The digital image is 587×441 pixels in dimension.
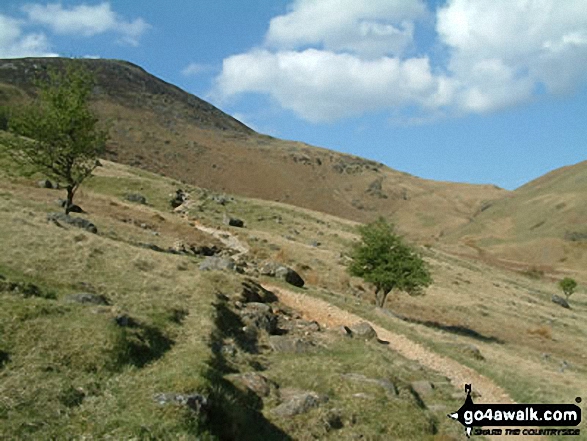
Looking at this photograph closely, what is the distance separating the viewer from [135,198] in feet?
200

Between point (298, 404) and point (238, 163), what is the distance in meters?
140

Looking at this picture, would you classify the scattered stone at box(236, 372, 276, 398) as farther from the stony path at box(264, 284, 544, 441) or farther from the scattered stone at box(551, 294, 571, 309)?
the scattered stone at box(551, 294, 571, 309)

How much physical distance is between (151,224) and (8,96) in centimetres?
9781

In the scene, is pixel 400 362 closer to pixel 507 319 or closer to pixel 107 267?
pixel 107 267

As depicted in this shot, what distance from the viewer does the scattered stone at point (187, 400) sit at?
36.6ft

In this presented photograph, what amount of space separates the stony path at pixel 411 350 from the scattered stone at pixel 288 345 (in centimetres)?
571

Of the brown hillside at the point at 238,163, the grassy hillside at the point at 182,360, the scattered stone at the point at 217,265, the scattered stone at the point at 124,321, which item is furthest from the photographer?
the brown hillside at the point at 238,163

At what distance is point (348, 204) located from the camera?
159 metres

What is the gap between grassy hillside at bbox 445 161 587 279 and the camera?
12462cm

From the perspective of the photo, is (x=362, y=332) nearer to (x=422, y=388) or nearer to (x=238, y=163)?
(x=422, y=388)

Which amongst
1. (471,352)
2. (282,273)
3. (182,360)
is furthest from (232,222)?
(182,360)

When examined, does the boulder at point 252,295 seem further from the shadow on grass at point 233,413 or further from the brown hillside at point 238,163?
the brown hillside at point 238,163

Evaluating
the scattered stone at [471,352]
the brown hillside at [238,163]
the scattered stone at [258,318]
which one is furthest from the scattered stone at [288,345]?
the brown hillside at [238,163]

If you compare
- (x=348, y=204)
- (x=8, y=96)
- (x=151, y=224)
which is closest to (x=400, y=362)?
(x=151, y=224)
